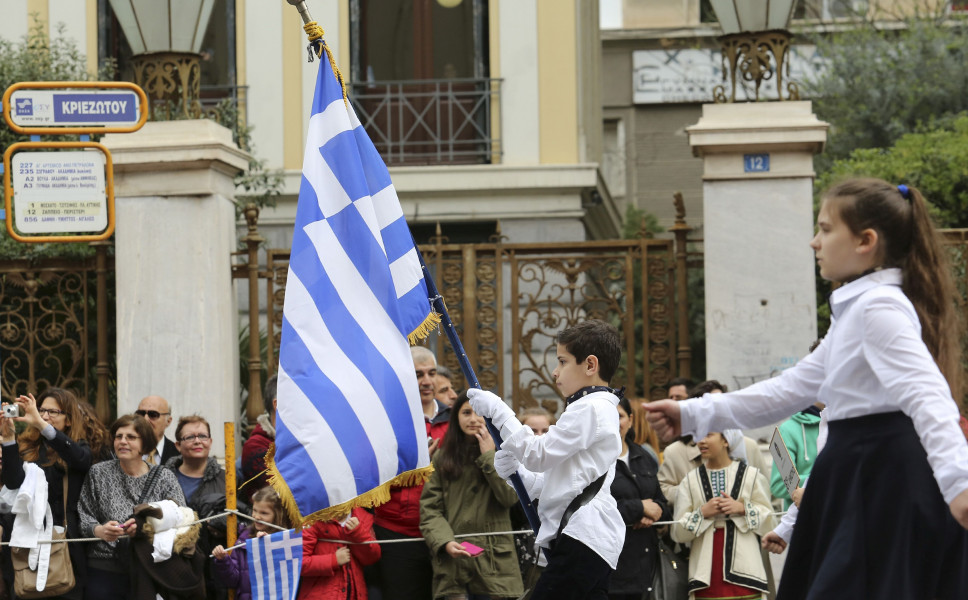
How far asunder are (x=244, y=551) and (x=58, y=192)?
117 inches

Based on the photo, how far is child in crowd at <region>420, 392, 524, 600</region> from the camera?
7.73 m

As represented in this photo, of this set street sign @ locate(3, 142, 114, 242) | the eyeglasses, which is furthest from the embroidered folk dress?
street sign @ locate(3, 142, 114, 242)

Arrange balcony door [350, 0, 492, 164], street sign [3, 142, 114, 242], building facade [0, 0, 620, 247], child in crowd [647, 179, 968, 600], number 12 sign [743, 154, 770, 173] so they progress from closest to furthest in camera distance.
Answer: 1. child in crowd [647, 179, 968, 600]
2. street sign [3, 142, 114, 242]
3. number 12 sign [743, 154, 770, 173]
4. building facade [0, 0, 620, 247]
5. balcony door [350, 0, 492, 164]

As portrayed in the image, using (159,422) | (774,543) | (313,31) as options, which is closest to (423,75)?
(159,422)

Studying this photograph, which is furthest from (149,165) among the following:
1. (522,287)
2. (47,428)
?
(522,287)

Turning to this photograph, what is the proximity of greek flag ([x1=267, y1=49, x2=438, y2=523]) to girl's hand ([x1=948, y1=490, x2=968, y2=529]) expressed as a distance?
10.8 feet

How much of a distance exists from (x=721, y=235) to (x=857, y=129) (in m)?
10.2

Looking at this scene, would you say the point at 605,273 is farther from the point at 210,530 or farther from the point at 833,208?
the point at 833,208

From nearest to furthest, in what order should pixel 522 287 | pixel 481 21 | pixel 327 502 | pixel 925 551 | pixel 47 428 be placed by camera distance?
pixel 925 551 → pixel 327 502 → pixel 47 428 → pixel 522 287 → pixel 481 21

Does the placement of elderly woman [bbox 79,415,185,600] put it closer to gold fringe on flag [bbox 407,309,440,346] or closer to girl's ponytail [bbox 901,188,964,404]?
gold fringe on flag [bbox 407,309,440,346]

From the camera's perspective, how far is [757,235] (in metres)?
9.58

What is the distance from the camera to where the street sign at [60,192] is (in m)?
9.30

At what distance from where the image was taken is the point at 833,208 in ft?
13.8

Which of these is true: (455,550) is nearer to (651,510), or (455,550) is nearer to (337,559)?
(337,559)
